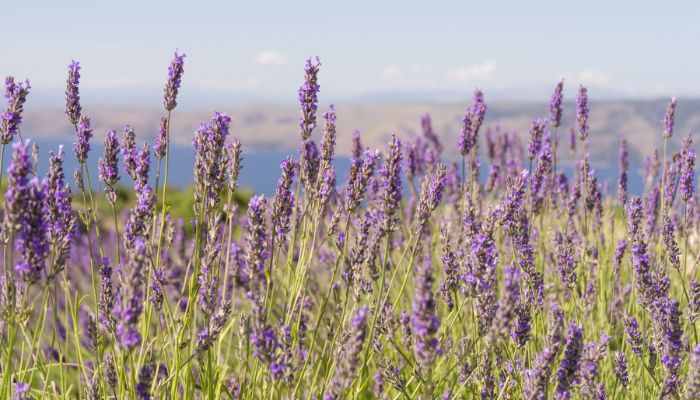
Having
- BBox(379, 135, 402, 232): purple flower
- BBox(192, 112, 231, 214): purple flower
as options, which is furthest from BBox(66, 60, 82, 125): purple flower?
BBox(379, 135, 402, 232): purple flower

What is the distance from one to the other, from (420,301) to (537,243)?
3.11 meters

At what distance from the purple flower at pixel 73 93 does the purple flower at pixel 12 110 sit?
20 cm

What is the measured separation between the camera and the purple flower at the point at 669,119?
13.5 feet

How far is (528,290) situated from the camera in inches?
99.7

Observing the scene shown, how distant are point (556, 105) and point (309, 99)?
2071 mm

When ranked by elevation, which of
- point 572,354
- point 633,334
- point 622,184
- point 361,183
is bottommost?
point 633,334

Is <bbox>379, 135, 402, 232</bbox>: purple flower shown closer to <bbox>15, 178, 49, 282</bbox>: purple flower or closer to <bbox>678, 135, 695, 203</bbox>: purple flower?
<bbox>15, 178, 49, 282</bbox>: purple flower

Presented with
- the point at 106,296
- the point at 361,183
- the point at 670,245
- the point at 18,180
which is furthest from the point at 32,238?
the point at 670,245

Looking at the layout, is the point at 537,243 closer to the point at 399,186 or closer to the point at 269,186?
the point at 399,186

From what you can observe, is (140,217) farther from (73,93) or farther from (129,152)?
(73,93)

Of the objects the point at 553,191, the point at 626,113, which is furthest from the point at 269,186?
the point at 626,113

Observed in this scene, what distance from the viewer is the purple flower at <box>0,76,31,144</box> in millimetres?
2486

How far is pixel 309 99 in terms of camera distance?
106 inches

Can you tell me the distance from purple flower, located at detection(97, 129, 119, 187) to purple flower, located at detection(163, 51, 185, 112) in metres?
0.23
